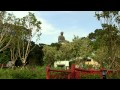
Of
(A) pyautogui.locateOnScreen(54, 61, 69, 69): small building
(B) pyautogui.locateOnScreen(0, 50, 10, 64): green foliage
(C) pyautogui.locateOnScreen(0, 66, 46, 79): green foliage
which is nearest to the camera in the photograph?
(C) pyautogui.locateOnScreen(0, 66, 46, 79): green foliage

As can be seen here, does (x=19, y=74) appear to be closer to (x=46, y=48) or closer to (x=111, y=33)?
(x=111, y=33)

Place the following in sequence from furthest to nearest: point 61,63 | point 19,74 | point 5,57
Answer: point 61,63
point 5,57
point 19,74

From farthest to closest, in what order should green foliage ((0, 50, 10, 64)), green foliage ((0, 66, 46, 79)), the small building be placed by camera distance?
the small building → green foliage ((0, 50, 10, 64)) → green foliage ((0, 66, 46, 79))

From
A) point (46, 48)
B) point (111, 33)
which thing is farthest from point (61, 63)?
point (111, 33)

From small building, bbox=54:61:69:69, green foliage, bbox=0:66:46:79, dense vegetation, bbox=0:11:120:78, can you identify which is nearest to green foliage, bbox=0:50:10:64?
dense vegetation, bbox=0:11:120:78

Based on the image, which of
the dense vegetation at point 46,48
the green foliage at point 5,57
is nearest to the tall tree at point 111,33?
the dense vegetation at point 46,48

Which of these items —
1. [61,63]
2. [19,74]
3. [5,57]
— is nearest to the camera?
[19,74]

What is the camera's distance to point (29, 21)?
2895 cm

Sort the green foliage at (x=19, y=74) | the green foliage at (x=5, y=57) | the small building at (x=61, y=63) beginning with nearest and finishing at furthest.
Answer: the green foliage at (x=19, y=74) < the green foliage at (x=5, y=57) < the small building at (x=61, y=63)

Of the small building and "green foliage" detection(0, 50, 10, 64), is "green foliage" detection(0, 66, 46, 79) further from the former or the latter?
the small building

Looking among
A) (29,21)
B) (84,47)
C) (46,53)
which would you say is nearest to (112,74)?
(29,21)

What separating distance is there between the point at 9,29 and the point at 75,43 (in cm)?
1102

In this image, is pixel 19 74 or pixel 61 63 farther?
pixel 61 63

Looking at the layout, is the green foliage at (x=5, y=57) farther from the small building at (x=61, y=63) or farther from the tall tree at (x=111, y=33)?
the tall tree at (x=111, y=33)
